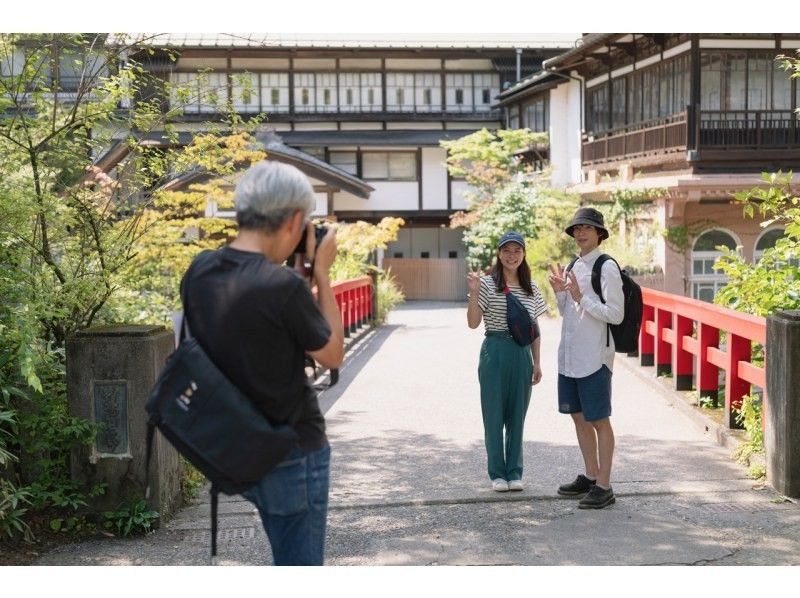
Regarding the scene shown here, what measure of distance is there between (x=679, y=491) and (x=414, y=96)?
27162mm

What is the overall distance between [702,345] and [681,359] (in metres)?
1.07

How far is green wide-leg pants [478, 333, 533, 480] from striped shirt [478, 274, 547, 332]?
85 mm

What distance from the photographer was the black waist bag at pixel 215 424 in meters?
3.19

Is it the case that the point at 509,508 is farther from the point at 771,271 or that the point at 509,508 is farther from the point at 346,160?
the point at 346,160

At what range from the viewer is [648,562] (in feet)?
16.8

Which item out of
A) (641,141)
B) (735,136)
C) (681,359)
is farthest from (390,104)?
(681,359)

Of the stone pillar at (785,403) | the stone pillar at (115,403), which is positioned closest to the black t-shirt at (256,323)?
the stone pillar at (115,403)

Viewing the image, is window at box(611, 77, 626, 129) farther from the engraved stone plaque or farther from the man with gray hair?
the man with gray hair

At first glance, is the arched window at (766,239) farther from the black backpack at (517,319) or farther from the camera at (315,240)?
the camera at (315,240)

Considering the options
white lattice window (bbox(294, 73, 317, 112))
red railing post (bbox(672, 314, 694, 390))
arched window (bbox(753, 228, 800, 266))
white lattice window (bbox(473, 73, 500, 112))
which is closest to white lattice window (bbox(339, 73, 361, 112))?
white lattice window (bbox(294, 73, 317, 112))

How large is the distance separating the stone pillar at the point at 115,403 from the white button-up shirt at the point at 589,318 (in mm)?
2356

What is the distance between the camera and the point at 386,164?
33094mm

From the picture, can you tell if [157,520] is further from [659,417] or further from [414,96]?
[414,96]

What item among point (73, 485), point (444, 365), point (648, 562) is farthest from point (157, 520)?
point (444, 365)
